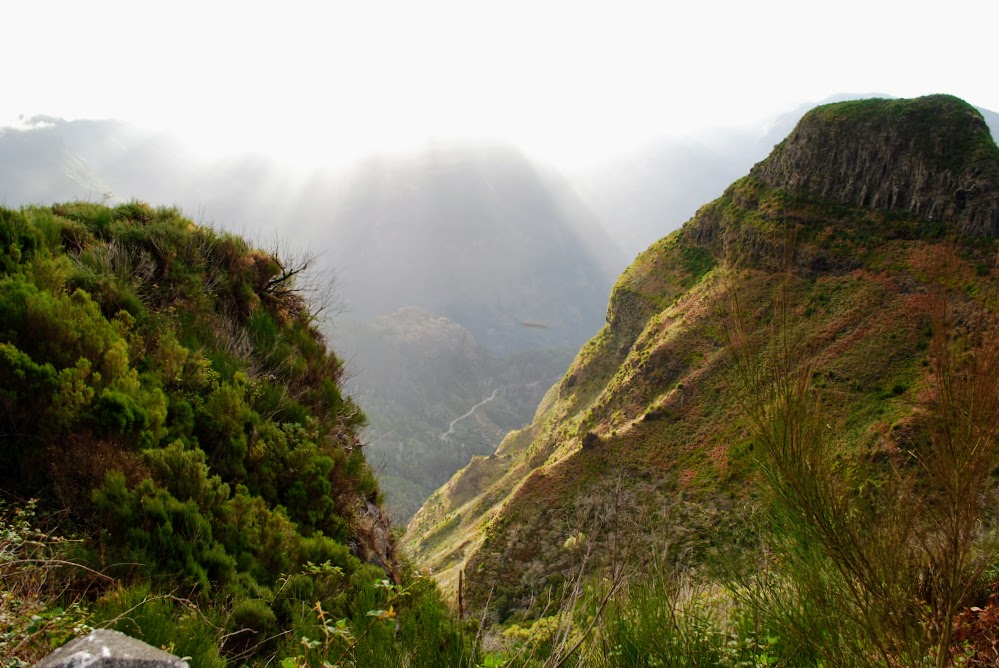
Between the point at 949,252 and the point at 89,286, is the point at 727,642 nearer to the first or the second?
the point at 949,252

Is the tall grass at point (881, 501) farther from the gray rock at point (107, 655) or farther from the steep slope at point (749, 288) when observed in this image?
the steep slope at point (749, 288)

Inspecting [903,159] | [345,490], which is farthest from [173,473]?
[903,159]

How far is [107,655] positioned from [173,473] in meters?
3.41

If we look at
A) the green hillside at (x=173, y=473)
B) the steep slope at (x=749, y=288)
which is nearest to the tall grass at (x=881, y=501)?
the green hillside at (x=173, y=473)

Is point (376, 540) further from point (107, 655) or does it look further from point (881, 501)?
point (881, 501)

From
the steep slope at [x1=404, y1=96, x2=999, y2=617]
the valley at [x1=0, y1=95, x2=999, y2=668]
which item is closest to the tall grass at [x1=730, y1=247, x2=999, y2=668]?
the valley at [x1=0, y1=95, x2=999, y2=668]

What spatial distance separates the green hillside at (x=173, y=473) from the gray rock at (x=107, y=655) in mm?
470

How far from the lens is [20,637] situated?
2859mm

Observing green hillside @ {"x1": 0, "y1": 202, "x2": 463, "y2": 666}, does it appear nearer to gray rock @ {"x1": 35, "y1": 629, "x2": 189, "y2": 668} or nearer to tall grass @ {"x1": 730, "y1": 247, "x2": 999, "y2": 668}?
gray rock @ {"x1": 35, "y1": 629, "x2": 189, "y2": 668}

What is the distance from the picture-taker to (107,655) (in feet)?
7.73

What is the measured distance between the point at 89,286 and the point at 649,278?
231ft

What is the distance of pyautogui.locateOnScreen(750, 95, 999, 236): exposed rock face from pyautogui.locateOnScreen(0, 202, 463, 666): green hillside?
145 feet

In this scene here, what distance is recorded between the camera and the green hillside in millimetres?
3389

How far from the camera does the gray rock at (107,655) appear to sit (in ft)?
7.59
